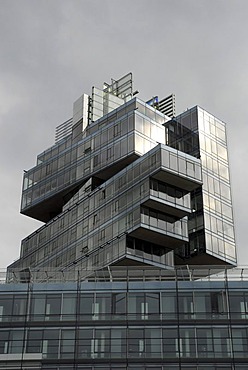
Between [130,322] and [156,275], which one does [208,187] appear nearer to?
[156,275]

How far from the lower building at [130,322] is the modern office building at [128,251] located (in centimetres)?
9

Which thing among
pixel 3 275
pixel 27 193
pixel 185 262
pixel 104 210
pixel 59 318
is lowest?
pixel 59 318

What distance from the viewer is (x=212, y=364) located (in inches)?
2372

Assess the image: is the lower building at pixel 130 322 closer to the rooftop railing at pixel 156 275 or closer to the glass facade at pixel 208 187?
the rooftop railing at pixel 156 275

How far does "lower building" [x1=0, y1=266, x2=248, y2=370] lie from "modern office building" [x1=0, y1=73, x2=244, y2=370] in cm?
9

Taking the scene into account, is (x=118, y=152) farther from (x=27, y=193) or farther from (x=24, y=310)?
(x=24, y=310)

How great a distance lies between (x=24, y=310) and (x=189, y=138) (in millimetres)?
37573

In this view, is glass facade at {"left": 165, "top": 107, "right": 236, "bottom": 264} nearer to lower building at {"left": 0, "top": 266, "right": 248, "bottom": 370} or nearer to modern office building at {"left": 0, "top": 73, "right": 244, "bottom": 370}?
modern office building at {"left": 0, "top": 73, "right": 244, "bottom": 370}

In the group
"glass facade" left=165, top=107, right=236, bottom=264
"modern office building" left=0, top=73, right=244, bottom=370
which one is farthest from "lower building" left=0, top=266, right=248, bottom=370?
"glass facade" left=165, top=107, right=236, bottom=264

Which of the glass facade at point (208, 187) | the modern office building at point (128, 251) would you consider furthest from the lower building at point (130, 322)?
the glass facade at point (208, 187)

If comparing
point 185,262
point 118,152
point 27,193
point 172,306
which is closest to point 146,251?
point 185,262

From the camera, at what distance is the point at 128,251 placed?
267 feet

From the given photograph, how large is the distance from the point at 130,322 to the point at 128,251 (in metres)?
19.3

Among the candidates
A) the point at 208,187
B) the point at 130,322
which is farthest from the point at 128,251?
the point at 130,322
